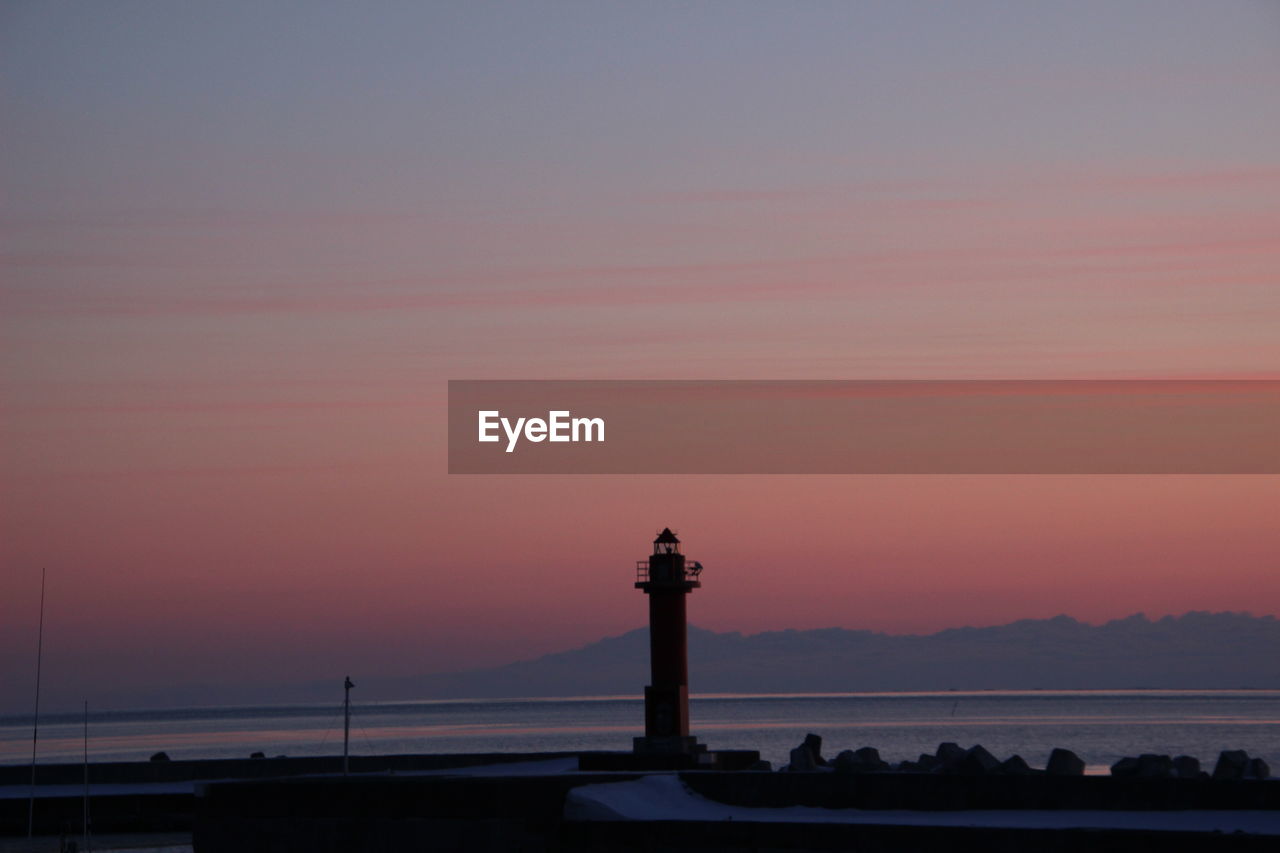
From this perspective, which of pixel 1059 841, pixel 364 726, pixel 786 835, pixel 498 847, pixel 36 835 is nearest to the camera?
pixel 1059 841

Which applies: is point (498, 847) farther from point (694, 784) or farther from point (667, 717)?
point (667, 717)

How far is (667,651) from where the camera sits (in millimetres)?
42969

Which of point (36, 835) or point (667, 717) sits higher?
point (667, 717)

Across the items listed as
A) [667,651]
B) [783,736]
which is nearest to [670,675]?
[667,651]

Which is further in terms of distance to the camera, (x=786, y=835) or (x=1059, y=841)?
(x=786, y=835)

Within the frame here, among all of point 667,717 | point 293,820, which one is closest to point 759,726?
point 667,717

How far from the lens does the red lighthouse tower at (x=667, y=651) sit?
42.4 meters

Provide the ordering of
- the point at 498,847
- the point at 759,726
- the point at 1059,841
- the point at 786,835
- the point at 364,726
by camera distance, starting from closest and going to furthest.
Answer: the point at 1059,841, the point at 786,835, the point at 498,847, the point at 759,726, the point at 364,726

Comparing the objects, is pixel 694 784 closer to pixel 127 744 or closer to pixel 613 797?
pixel 613 797

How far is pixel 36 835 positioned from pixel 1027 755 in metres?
69.2

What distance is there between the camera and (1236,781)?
92.3 feet

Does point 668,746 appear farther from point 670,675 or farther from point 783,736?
point 783,736

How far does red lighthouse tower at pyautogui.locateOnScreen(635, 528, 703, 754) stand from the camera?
42406 millimetres

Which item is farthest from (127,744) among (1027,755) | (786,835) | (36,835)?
(786,835)
